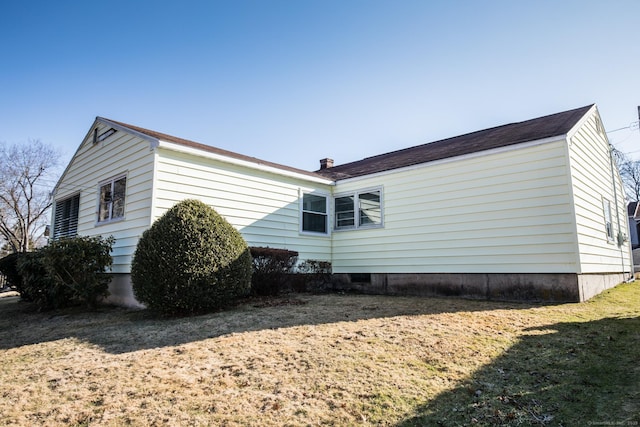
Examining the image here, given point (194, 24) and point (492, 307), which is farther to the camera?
point (194, 24)

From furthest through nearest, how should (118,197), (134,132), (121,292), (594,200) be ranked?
(118,197) → (594,200) → (134,132) → (121,292)

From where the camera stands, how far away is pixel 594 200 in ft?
31.6

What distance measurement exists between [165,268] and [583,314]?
7.09m

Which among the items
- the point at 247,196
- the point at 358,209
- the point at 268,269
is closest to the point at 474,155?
the point at 358,209

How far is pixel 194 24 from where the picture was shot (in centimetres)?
1017

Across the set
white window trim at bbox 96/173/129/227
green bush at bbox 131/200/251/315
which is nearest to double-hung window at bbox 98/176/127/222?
Result: white window trim at bbox 96/173/129/227

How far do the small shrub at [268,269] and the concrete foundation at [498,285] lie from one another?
278 cm

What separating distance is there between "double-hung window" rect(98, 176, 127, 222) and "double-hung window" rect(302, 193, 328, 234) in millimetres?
4839

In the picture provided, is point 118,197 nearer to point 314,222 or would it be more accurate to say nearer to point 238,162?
point 238,162

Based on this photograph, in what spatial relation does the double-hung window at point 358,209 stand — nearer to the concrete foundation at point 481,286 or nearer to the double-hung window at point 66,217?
the concrete foundation at point 481,286

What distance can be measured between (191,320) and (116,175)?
5408 millimetres

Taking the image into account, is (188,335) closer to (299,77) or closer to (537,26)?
(299,77)

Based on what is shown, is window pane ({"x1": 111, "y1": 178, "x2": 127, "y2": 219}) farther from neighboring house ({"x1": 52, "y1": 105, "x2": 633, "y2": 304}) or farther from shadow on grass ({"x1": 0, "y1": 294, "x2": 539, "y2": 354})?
shadow on grass ({"x1": 0, "y1": 294, "x2": 539, "y2": 354})

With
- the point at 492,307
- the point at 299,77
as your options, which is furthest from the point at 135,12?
the point at 492,307
